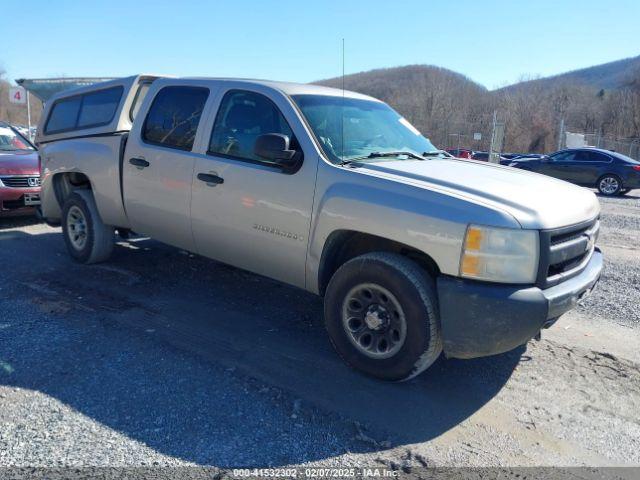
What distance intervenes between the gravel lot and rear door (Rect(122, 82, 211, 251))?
2.40 ft

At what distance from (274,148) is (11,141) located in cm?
780

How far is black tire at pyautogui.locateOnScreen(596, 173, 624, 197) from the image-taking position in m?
17.0

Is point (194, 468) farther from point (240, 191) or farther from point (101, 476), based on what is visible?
point (240, 191)

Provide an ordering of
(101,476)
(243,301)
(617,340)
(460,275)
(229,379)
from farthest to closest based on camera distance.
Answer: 1. (243,301)
2. (617,340)
3. (229,379)
4. (460,275)
5. (101,476)

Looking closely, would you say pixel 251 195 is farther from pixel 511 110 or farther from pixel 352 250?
pixel 511 110

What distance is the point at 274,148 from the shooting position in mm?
3777

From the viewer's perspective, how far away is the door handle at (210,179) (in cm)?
436

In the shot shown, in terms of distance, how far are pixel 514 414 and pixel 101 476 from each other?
240 cm

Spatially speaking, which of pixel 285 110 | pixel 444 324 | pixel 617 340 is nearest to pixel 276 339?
pixel 444 324


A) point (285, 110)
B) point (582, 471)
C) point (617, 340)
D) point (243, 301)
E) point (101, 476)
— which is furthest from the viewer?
point (243, 301)

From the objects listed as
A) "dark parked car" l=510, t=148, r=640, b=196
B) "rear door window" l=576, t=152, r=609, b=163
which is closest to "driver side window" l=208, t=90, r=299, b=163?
"dark parked car" l=510, t=148, r=640, b=196

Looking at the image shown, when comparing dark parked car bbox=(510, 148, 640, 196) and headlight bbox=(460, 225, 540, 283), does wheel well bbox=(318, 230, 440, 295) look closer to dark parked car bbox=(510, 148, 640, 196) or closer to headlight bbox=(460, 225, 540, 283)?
headlight bbox=(460, 225, 540, 283)

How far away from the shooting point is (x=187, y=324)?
4461 mm

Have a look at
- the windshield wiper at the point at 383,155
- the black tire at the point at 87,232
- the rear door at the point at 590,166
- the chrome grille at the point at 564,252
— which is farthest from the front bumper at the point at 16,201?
the rear door at the point at 590,166
